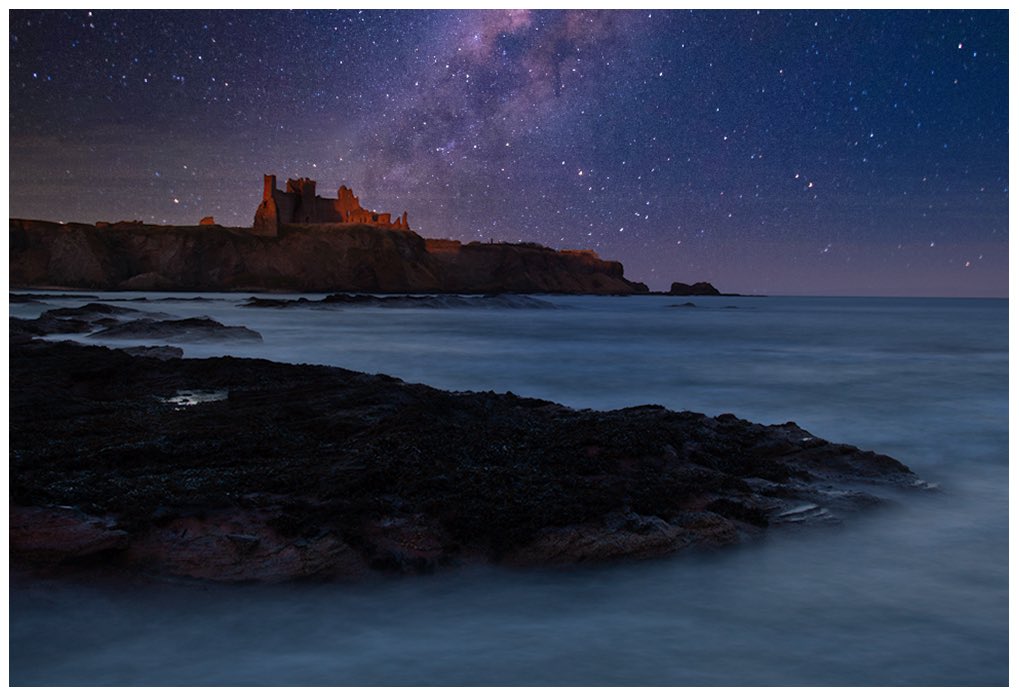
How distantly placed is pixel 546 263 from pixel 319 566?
110 metres

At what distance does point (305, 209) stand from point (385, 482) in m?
103

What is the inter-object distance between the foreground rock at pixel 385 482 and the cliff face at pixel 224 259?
3143 inches

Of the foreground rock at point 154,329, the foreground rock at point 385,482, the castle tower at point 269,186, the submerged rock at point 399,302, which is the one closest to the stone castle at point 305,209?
the castle tower at point 269,186

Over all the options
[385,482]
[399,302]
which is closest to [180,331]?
[385,482]

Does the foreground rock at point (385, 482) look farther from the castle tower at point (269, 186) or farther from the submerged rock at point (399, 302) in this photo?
the castle tower at point (269, 186)

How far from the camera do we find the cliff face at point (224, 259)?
252ft

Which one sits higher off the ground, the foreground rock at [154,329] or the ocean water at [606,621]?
the ocean water at [606,621]

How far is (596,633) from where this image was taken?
10.2 feet

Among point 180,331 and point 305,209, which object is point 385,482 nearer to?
point 180,331

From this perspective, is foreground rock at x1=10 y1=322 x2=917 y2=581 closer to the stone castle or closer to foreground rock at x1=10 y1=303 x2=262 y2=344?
foreground rock at x1=10 y1=303 x2=262 y2=344

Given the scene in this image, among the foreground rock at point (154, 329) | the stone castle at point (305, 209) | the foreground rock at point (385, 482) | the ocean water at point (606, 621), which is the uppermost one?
the stone castle at point (305, 209)

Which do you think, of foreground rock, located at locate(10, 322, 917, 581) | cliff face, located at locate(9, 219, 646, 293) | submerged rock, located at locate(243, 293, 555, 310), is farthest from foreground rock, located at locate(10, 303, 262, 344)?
cliff face, located at locate(9, 219, 646, 293)

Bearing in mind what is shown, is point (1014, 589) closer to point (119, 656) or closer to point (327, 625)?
point (327, 625)

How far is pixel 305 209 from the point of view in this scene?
335 ft
